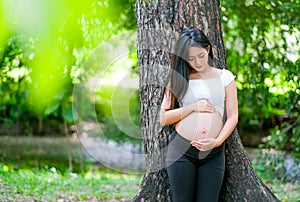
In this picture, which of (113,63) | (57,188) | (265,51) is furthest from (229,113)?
(265,51)

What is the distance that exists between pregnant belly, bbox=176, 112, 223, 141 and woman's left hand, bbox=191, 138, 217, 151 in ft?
0.11

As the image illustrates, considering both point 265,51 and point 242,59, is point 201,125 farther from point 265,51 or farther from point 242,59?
point 242,59

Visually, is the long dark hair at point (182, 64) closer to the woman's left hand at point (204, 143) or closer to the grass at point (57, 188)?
the woman's left hand at point (204, 143)

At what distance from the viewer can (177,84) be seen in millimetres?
2564

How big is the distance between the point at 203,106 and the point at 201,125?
0.10 m

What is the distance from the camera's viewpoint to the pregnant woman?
8.22ft

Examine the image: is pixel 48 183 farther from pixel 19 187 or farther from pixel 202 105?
pixel 202 105

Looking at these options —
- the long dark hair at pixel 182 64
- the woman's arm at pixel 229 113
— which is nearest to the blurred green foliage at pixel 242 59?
the long dark hair at pixel 182 64

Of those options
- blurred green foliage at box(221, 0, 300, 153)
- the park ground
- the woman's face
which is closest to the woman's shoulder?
→ the woman's face

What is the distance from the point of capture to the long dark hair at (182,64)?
250 centimetres

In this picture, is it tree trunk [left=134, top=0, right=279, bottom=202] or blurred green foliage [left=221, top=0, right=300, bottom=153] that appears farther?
blurred green foliage [left=221, top=0, right=300, bottom=153]

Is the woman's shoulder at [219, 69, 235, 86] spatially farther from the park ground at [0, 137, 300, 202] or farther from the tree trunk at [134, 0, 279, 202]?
the park ground at [0, 137, 300, 202]

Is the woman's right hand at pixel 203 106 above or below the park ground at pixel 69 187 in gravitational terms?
above

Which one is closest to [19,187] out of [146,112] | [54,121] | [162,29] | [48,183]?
[48,183]
